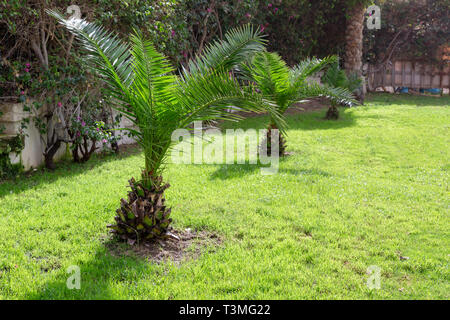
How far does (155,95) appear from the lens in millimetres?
3604

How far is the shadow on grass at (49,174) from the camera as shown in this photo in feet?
18.4

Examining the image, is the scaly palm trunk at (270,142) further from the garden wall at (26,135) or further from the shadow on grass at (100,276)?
the shadow on grass at (100,276)

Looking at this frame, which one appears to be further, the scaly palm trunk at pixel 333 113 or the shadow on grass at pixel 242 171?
the scaly palm trunk at pixel 333 113

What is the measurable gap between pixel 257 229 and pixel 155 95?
176cm

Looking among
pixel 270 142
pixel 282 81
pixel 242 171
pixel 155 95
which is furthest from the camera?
pixel 270 142

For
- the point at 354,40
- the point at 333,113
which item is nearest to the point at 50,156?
the point at 333,113

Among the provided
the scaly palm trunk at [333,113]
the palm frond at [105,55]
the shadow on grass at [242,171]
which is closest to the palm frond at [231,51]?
the palm frond at [105,55]

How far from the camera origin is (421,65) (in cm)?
1967

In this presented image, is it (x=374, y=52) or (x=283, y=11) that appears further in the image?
(x=374, y=52)

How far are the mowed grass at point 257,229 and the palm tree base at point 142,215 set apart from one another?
29 centimetres

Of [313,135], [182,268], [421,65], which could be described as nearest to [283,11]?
[313,135]

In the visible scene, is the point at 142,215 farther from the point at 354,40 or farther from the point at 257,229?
the point at 354,40
